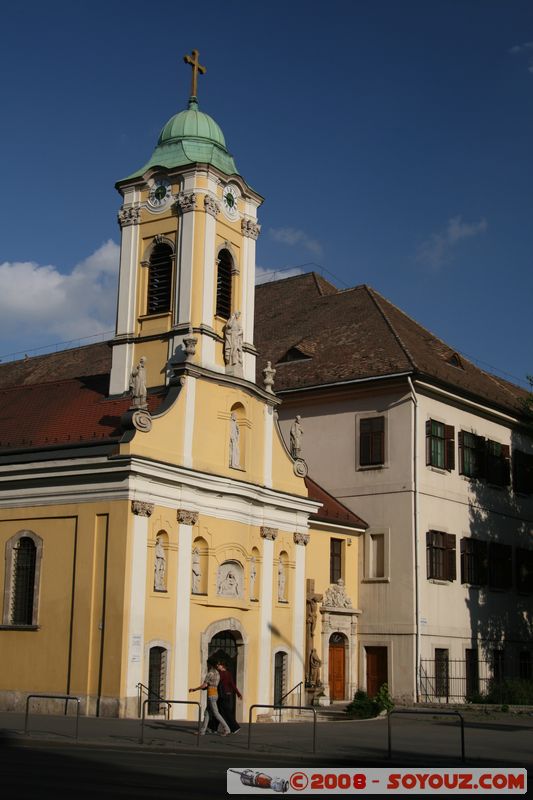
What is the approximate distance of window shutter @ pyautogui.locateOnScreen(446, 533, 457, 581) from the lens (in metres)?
39.8

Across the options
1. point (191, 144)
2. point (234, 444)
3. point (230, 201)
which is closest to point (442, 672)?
point (234, 444)

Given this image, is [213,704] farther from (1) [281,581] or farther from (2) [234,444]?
(1) [281,581]

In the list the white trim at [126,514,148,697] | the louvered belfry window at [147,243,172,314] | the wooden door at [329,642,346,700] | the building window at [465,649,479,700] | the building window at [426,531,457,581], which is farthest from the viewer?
the building window at [465,649,479,700]

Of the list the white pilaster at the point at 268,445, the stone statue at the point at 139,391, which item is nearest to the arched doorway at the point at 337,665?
the white pilaster at the point at 268,445

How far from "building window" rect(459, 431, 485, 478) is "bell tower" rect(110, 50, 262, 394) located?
9380 millimetres

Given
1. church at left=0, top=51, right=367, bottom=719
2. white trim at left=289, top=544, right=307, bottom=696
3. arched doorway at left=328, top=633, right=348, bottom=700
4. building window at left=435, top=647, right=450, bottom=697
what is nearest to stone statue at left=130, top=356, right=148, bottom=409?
church at left=0, top=51, right=367, bottom=719

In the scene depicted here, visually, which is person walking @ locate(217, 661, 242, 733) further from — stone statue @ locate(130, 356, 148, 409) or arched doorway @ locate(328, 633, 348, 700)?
arched doorway @ locate(328, 633, 348, 700)

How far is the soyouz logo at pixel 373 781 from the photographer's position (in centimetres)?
1384

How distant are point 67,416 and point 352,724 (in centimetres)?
1230

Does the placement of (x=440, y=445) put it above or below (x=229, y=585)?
above

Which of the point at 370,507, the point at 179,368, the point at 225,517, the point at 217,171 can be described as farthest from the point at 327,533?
the point at 217,171

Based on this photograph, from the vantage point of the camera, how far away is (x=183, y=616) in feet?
104

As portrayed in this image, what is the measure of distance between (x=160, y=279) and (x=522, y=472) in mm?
17649

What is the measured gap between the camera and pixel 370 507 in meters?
39.8
